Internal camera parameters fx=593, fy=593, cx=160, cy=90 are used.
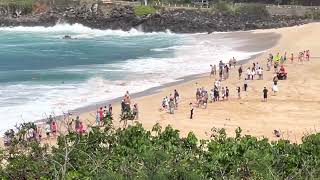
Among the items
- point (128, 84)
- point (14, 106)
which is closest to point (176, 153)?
point (14, 106)

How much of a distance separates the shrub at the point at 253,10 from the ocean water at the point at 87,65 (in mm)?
10593

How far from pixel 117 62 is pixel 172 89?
14.6 metres

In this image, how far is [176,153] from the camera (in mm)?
12531

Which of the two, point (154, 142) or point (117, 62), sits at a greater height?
point (154, 142)

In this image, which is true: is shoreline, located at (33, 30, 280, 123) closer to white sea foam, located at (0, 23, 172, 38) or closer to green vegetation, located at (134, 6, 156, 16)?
white sea foam, located at (0, 23, 172, 38)

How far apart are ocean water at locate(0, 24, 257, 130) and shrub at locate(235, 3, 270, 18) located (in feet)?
34.8

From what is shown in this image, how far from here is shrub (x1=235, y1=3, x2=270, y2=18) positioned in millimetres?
75625

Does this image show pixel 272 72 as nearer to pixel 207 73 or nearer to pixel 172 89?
pixel 207 73

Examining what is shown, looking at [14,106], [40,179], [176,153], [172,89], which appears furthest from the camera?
[172,89]

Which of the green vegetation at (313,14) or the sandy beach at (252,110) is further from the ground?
the green vegetation at (313,14)

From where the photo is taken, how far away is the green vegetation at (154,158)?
11.0 meters

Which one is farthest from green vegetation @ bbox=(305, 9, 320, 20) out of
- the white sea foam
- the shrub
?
the white sea foam

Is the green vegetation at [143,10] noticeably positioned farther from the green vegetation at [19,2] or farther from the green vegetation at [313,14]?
the green vegetation at [313,14]

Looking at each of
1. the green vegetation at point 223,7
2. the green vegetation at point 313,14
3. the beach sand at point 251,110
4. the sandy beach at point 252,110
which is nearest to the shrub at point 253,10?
the green vegetation at point 223,7
